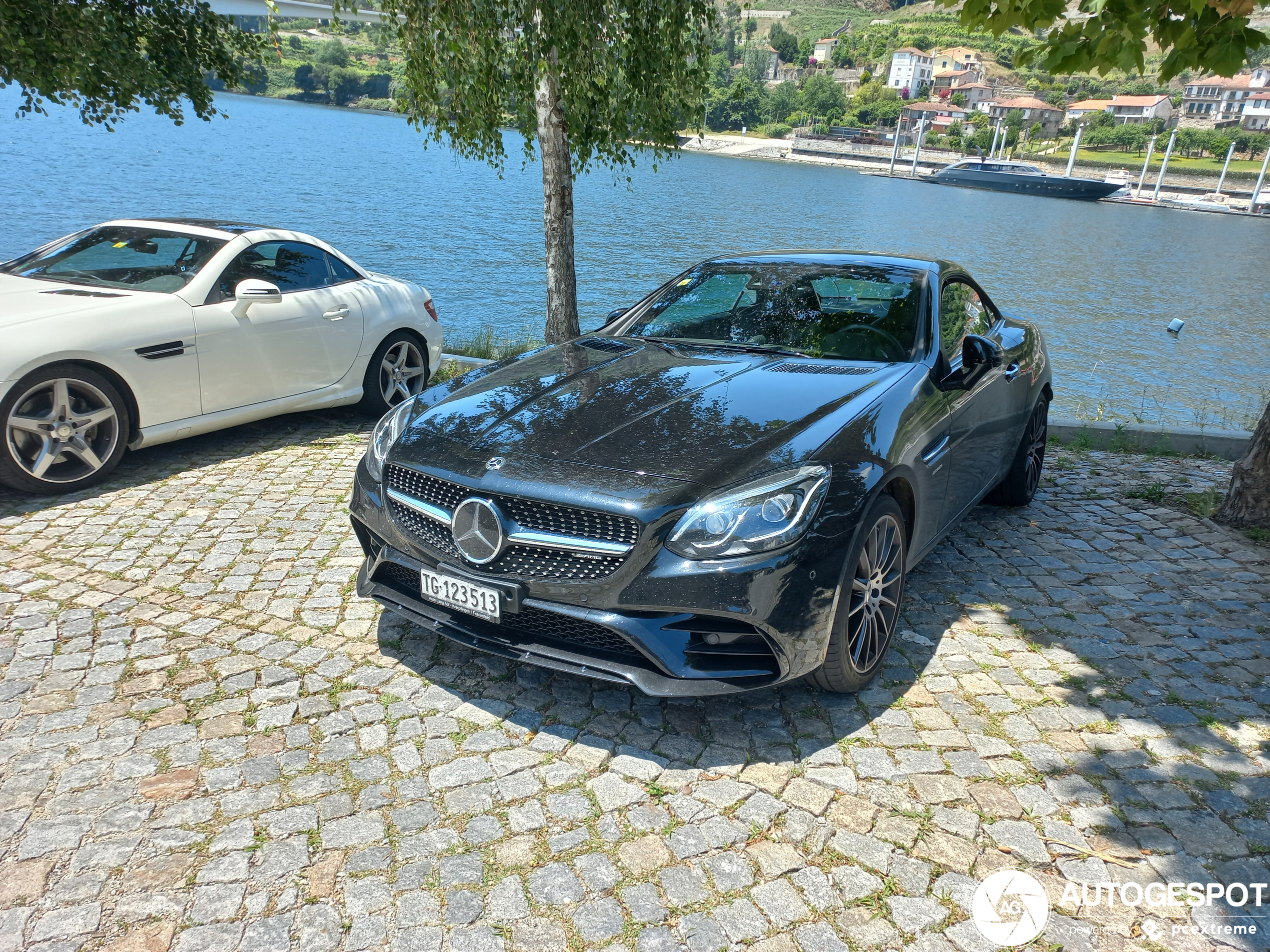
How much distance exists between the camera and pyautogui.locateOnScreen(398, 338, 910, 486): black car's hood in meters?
3.25

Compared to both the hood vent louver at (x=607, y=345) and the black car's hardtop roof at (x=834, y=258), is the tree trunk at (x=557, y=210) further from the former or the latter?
the hood vent louver at (x=607, y=345)

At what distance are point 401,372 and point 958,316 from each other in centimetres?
431

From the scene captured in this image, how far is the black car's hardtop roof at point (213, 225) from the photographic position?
21.0ft

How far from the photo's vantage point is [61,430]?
5180 millimetres

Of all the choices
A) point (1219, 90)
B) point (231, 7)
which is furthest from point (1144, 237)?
point (1219, 90)

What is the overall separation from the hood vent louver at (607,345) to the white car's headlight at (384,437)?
96 centimetres

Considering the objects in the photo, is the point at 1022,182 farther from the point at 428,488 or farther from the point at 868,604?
the point at 428,488

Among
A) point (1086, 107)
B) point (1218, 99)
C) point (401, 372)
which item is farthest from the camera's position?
point (1218, 99)

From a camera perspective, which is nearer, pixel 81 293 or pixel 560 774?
Result: pixel 560 774

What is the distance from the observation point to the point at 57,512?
508 centimetres

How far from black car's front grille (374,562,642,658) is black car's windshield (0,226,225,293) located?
3926 mm

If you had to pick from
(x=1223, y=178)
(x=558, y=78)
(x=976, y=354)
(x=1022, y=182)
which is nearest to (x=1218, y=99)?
(x=1223, y=178)

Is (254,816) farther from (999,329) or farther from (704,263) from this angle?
(999,329)

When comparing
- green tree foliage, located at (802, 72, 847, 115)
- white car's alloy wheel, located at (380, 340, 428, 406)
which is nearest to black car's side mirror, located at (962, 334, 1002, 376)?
white car's alloy wheel, located at (380, 340, 428, 406)
